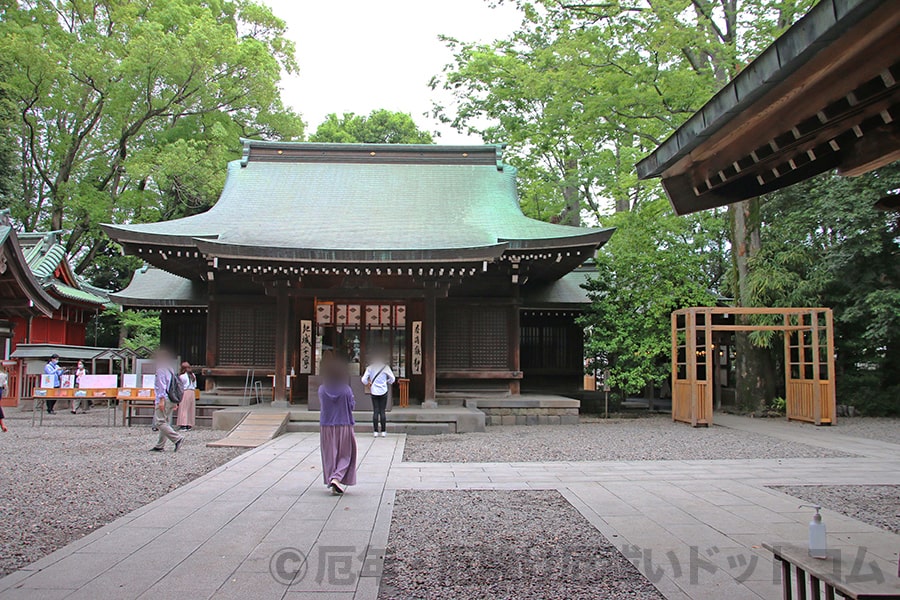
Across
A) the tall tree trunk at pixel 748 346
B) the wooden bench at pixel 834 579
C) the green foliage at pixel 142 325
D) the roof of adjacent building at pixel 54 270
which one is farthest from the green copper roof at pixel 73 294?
the wooden bench at pixel 834 579

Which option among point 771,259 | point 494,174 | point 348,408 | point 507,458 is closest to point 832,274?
point 771,259

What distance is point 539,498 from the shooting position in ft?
21.8

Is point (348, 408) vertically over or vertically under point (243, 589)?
over

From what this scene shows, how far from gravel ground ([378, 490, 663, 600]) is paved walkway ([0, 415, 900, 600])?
6.6 inches

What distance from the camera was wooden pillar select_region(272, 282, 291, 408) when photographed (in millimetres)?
13539

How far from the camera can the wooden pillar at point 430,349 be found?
44.6 feet

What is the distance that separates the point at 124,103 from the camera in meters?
23.0

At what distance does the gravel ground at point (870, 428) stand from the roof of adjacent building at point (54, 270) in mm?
20766

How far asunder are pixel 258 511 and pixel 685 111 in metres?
14.1

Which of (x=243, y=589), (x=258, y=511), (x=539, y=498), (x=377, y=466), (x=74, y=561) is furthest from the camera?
(x=377, y=466)

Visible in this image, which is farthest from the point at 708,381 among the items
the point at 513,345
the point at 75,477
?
the point at 75,477

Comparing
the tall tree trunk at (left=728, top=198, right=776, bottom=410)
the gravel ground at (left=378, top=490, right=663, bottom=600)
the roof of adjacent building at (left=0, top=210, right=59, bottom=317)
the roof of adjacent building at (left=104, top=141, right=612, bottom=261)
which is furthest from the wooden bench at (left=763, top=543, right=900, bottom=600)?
the tall tree trunk at (left=728, top=198, right=776, bottom=410)

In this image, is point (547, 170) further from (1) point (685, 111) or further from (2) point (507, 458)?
(2) point (507, 458)

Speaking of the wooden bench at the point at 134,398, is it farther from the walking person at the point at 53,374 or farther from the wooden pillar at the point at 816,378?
the wooden pillar at the point at 816,378
